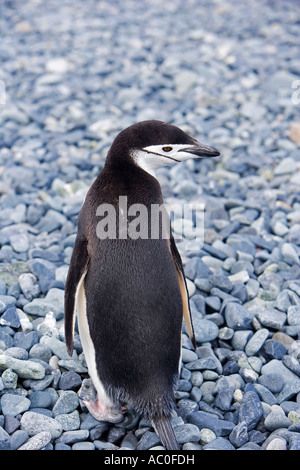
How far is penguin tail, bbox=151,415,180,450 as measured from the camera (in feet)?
6.63

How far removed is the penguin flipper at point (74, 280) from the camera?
2.16 metres

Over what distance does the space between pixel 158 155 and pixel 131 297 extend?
57 centimetres

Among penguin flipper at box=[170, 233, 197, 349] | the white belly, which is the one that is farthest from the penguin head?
the white belly

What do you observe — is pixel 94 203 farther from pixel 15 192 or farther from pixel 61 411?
pixel 15 192

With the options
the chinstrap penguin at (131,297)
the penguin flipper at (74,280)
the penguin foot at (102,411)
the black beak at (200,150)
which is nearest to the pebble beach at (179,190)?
the penguin foot at (102,411)

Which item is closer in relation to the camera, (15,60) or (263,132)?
(263,132)

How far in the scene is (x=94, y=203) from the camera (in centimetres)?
221

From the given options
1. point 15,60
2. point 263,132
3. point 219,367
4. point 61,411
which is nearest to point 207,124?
point 263,132

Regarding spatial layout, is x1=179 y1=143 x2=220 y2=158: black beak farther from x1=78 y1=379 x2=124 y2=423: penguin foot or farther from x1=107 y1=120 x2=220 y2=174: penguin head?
x1=78 y1=379 x2=124 y2=423: penguin foot

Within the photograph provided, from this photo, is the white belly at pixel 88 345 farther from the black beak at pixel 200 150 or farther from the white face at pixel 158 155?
the black beak at pixel 200 150

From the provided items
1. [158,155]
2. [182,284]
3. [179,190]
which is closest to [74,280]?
[182,284]

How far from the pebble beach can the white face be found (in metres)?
0.84

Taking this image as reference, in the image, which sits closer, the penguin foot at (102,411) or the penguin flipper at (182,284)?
the penguin foot at (102,411)
